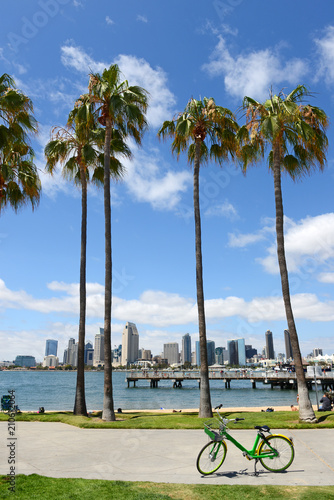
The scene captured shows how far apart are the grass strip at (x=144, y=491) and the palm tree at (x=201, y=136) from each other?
11.1 m

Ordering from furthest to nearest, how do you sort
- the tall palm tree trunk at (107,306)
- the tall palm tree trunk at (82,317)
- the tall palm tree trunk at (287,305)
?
the tall palm tree trunk at (82,317), the tall palm tree trunk at (107,306), the tall palm tree trunk at (287,305)

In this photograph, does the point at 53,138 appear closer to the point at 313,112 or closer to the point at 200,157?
the point at 200,157

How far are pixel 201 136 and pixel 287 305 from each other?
9.40m

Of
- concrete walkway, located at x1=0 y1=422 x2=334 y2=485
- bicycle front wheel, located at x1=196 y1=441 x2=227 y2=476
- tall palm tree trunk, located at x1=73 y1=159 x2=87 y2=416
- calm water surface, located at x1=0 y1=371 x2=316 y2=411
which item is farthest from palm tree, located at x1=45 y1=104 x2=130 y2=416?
calm water surface, located at x1=0 y1=371 x2=316 y2=411

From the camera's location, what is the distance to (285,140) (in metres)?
18.5

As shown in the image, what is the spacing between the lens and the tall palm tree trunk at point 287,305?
15.2 metres

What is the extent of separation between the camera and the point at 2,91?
56.6ft

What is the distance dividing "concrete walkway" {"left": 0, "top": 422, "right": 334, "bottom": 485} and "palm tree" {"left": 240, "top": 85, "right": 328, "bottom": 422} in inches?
229

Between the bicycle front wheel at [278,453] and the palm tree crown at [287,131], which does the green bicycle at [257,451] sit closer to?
the bicycle front wheel at [278,453]

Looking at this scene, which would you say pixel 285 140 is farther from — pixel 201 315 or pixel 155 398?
pixel 155 398

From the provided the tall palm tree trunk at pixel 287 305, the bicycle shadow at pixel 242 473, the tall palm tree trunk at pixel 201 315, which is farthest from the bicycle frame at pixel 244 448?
the tall palm tree trunk at pixel 201 315

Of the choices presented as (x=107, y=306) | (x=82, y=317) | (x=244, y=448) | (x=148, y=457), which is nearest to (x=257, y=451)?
(x=244, y=448)

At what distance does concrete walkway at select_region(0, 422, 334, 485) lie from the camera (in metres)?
7.29

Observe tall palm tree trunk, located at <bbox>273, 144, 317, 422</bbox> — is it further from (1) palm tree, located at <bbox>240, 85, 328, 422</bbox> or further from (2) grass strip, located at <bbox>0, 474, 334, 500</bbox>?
(2) grass strip, located at <bbox>0, 474, 334, 500</bbox>
